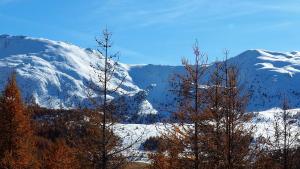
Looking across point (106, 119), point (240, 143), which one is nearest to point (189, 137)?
point (240, 143)

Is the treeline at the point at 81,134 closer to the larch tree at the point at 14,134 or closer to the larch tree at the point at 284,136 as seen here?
the larch tree at the point at 14,134

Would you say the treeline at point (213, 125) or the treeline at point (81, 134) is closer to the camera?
the treeline at point (213, 125)

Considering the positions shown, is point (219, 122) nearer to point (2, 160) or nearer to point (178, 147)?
point (178, 147)

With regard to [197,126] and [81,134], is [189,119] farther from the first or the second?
[81,134]

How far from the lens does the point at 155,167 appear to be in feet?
149

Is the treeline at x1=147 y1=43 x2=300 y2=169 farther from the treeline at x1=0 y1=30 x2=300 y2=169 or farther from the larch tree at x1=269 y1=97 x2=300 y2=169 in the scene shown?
the larch tree at x1=269 y1=97 x2=300 y2=169

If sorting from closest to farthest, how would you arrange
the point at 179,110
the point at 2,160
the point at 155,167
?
the point at 179,110
the point at 2,160
the point at 155,167

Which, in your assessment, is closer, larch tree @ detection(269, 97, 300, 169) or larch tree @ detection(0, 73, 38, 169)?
larch tree @ detection(269, 97, 300, 169)

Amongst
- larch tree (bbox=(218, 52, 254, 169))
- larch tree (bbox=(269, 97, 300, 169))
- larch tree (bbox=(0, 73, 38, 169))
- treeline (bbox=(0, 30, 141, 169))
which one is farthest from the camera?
larch tree (bbox=(0, 73, 38, 169))

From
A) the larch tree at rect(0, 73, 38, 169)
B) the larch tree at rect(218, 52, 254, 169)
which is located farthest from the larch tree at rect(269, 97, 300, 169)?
the larch tree at rect(0, 73, 38, 169)

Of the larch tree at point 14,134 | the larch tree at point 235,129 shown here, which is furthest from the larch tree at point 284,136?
the larch tree at point 14,134

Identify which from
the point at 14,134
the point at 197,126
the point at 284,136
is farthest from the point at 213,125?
the point at 14,134

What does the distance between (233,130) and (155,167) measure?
20.6 m

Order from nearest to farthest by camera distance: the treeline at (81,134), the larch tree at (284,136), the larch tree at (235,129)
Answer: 1. the larch tree at (235,129)
2. the treeline at (81,134)
3. the larch tree at (284,136)
